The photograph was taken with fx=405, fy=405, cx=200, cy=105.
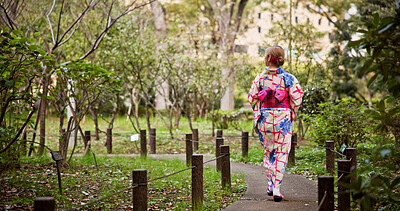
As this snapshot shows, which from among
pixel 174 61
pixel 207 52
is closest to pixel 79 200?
pixel 174 61

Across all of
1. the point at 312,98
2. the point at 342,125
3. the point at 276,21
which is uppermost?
the point at 276,21

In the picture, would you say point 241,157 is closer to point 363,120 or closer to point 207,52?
point 363,120

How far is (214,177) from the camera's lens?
25.3 feet

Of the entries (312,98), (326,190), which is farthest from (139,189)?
(312,98)

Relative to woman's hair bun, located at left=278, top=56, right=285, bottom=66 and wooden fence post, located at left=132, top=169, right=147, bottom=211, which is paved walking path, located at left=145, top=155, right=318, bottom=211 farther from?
woman's hair bun, located at left=278, top=56, right=285, bottom=66

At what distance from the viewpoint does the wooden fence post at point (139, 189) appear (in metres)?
4.12

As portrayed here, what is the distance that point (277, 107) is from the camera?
562cm

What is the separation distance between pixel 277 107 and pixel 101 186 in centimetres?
331

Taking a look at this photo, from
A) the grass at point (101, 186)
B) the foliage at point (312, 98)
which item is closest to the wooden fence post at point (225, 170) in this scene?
the grass at point (101, 186)

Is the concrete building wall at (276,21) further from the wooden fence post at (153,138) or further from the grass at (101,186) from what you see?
the grass at (101,186)

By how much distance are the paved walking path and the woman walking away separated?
Result: 0.79 feet

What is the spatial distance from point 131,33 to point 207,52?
4.76 m

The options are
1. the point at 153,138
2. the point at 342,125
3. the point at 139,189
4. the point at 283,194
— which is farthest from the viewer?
the point at 153,138

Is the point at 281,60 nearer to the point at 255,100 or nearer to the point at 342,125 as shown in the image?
the point at 255,100
